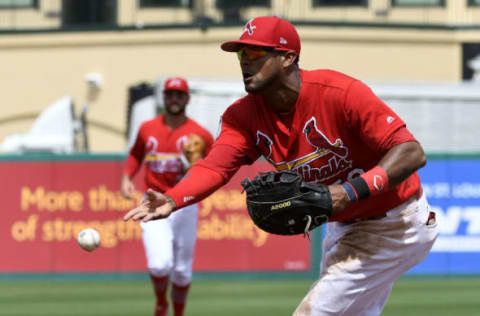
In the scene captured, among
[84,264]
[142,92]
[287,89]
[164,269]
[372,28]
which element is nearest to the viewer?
[287,89]

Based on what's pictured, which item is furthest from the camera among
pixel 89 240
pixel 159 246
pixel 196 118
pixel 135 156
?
pixel 196 118

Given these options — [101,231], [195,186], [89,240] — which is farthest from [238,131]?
[101,231]

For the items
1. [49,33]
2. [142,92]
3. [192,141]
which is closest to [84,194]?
[192,141]

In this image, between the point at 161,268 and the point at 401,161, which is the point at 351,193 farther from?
the point at 161,268

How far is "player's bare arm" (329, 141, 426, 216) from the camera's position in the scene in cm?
518

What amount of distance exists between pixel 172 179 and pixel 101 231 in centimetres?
530

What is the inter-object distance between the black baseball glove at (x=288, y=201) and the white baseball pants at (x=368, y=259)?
1.51 feet

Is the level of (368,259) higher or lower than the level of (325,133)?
lower

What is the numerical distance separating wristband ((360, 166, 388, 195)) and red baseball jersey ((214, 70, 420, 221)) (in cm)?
20

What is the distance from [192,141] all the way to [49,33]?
1573 cm

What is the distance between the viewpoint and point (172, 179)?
10.3 metres

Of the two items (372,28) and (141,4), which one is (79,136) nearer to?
(141,4)

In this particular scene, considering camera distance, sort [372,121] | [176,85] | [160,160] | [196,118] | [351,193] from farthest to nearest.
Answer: [196,118] < [160,160] < [176,85] < [372,121] < [351,193]

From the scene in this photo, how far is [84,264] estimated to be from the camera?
15367mm
